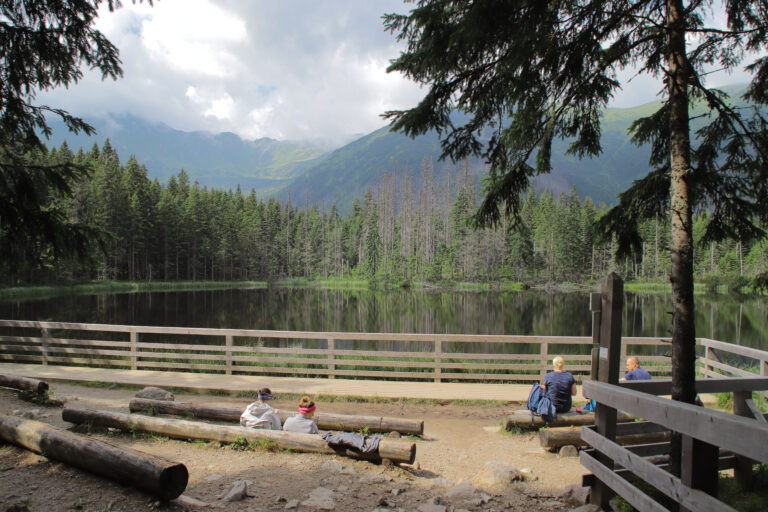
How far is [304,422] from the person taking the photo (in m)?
6.20

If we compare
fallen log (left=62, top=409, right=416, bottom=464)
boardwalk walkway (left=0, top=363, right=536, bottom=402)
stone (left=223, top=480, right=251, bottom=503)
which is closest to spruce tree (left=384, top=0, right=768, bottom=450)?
fallen log (left=62, top=409, right=416, bottom=464)

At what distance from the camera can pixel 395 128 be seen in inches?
203

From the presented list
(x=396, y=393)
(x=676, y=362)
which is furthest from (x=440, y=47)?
(x=396, y=393)

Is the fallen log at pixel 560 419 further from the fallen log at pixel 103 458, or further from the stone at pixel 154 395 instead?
the stone at pixel 154 395

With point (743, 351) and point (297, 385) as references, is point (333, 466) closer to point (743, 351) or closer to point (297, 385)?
point (297, 385)

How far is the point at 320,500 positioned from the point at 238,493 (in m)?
0.82

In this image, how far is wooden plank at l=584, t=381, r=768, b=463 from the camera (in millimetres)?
1939

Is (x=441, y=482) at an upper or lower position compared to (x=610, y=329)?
lower

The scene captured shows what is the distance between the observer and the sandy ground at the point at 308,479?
4086mm

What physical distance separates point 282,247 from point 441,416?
93400 mm

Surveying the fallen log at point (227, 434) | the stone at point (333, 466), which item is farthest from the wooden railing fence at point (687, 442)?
the stone at point (333, 466)

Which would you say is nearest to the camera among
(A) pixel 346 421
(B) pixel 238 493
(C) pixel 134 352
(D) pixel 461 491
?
(B) pixel 238 493

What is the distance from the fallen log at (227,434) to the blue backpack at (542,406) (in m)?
2.51

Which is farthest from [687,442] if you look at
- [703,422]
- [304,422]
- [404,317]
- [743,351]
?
[404,317]
